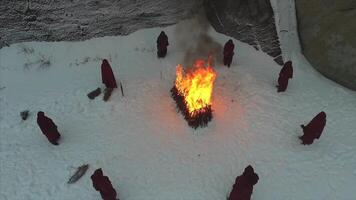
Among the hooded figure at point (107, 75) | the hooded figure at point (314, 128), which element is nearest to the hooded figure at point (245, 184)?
the hooded figure at point (314, 128)

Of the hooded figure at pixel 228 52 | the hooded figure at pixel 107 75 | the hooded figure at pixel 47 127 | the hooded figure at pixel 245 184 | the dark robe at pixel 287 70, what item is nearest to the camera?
the hooded figure at pixel 245 184

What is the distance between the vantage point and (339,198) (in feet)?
38.5

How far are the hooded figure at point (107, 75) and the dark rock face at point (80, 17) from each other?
2.73m

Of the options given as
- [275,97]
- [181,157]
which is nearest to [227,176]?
[181,157]

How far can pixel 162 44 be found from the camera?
15.5 m

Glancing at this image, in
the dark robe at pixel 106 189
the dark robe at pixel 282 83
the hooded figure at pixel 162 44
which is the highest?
the hooded figure at pixel 162 44

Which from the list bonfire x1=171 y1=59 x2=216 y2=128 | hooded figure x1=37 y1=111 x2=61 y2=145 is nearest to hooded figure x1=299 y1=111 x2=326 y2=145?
bonfire x1=171 y1=59 x2=216 y2=128

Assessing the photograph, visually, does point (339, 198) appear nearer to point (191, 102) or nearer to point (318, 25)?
point (191, 102)

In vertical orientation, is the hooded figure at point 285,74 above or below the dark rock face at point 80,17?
below

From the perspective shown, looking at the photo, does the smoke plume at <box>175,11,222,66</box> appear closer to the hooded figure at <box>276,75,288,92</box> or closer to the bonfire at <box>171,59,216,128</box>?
the bonfire at <box>171,59,216,128</box>

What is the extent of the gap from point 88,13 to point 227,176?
828cm

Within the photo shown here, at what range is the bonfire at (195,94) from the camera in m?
13.5

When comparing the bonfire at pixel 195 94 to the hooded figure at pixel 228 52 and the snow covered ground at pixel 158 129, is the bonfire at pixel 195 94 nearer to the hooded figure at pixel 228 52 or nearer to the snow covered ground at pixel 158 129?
the snow covered ground at pixel 158 129

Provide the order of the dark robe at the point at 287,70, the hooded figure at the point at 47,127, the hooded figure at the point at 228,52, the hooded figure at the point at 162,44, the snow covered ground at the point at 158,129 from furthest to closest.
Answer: the hooded figure at the point at 162,44 → the hooded figure at the point at 228,52 → the dark robe at the point at 287,70 → the hooded figure at the point at 47,127 → the snow covered ground at the point at 158,129
